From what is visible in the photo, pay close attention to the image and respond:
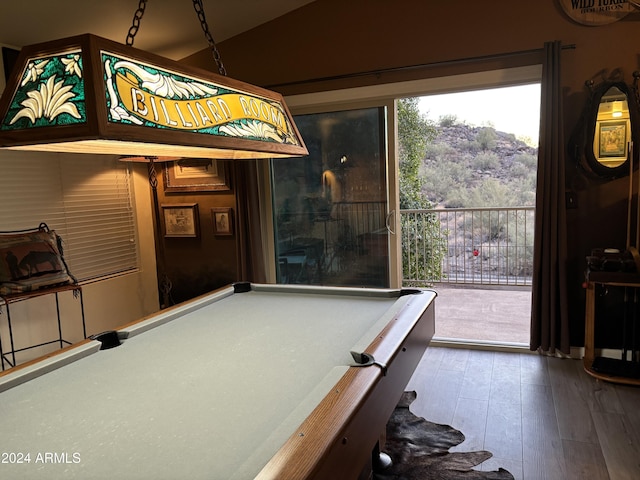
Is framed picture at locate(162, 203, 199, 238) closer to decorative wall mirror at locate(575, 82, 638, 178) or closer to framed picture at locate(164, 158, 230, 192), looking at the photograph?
framed picture at locate(164, 158, 230, 192)

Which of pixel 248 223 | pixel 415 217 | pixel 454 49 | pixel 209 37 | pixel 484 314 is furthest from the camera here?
pixel 415 217

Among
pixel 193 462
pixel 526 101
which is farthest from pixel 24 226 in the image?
pixel 526 101

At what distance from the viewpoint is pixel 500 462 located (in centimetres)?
225

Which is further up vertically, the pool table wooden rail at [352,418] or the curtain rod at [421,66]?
the curtain rod at [421,66]

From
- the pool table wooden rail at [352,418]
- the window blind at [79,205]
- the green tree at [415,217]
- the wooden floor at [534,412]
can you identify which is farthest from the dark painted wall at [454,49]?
the green tree at [415,217]

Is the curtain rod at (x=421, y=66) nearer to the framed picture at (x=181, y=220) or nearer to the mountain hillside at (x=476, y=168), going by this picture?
the framed picture at (x=181, y=220)

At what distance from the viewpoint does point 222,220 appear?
14.8 ft

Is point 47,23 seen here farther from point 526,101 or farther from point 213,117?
point 526,101

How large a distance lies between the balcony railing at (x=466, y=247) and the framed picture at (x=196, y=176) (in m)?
2.63

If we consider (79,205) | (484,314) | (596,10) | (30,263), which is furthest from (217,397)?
(484,314)

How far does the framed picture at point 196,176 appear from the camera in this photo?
4496 mm

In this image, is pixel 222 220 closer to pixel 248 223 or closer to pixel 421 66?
pixel 248 223

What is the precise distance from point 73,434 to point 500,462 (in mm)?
1919

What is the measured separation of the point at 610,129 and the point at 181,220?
148 inches
